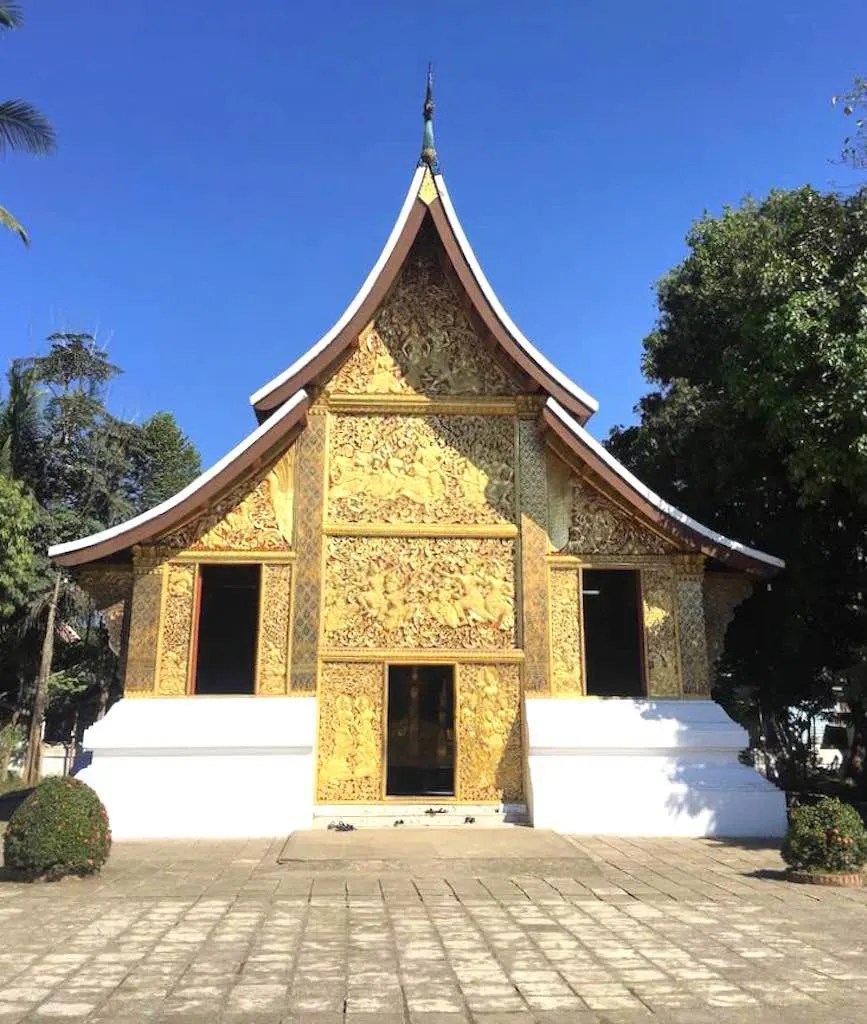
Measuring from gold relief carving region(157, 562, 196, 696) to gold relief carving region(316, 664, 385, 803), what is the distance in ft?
5.57

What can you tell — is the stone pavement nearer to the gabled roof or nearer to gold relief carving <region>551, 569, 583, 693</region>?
gold relief carving <region>551, 569, 583, 693</region>

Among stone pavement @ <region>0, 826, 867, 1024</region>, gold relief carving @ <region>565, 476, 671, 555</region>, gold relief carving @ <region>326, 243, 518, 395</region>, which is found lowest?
stone pavement @ <region>0, 826, 867, 1024</region>

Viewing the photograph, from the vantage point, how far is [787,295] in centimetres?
998

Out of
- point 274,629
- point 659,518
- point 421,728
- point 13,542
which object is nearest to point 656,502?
point 659,518

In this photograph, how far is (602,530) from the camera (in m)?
11.2

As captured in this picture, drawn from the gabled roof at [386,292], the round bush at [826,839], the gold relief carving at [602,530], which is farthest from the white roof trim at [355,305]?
the round bush at [826,839]

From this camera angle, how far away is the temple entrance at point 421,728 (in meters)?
10.7

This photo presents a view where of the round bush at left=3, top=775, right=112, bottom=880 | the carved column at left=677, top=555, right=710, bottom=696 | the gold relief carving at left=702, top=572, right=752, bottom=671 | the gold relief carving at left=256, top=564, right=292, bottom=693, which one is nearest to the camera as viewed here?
the round bush at left=3, top=775, right=112, bottom=880

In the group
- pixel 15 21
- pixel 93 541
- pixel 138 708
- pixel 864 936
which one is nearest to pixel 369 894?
pixel 864 936

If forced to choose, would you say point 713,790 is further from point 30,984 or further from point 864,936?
point 30,984

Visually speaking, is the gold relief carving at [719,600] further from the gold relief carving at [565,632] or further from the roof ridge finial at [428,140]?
the roof ridge finial at [428,140]

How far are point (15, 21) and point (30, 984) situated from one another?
13.7 m

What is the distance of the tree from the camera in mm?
9312

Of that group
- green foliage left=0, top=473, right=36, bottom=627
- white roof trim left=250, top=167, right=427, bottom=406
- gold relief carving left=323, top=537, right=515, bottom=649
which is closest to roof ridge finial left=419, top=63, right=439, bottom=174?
white roof trim left=250, top=167, right=427, bottom=406
